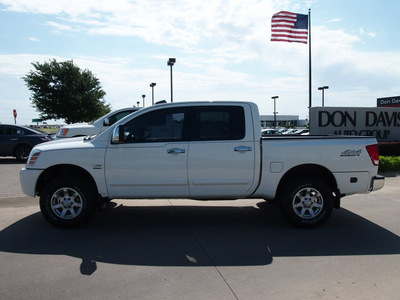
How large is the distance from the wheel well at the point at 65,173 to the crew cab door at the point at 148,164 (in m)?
0.37

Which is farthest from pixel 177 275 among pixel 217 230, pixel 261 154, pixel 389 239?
pixel 389 239

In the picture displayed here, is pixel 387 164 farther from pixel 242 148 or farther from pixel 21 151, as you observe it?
pixel 21 151

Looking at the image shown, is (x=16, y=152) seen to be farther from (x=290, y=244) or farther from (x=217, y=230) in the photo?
(x=290, y=244)

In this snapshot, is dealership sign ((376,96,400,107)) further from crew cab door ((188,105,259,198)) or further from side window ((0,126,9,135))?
crew cab door ((188,105,259,198))

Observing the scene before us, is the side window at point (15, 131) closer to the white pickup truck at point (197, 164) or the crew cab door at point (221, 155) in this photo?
the white pickup truck at point (197, 164)

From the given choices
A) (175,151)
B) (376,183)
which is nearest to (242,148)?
(175,151)

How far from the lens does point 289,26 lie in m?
17.2

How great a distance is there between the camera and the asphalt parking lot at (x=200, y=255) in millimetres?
3508

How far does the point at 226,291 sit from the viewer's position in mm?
3459

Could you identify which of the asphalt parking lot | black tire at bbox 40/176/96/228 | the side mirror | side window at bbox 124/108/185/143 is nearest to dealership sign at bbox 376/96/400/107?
the asphalt parking lot

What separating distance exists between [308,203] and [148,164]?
8.45 ft

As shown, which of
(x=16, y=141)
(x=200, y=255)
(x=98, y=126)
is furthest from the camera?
(x=16, y=141)

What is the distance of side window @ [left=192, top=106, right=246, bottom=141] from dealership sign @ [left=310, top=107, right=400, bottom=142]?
32.9ft

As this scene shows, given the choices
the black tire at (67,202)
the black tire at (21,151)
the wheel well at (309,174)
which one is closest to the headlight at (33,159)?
the black tire at (67,202)
